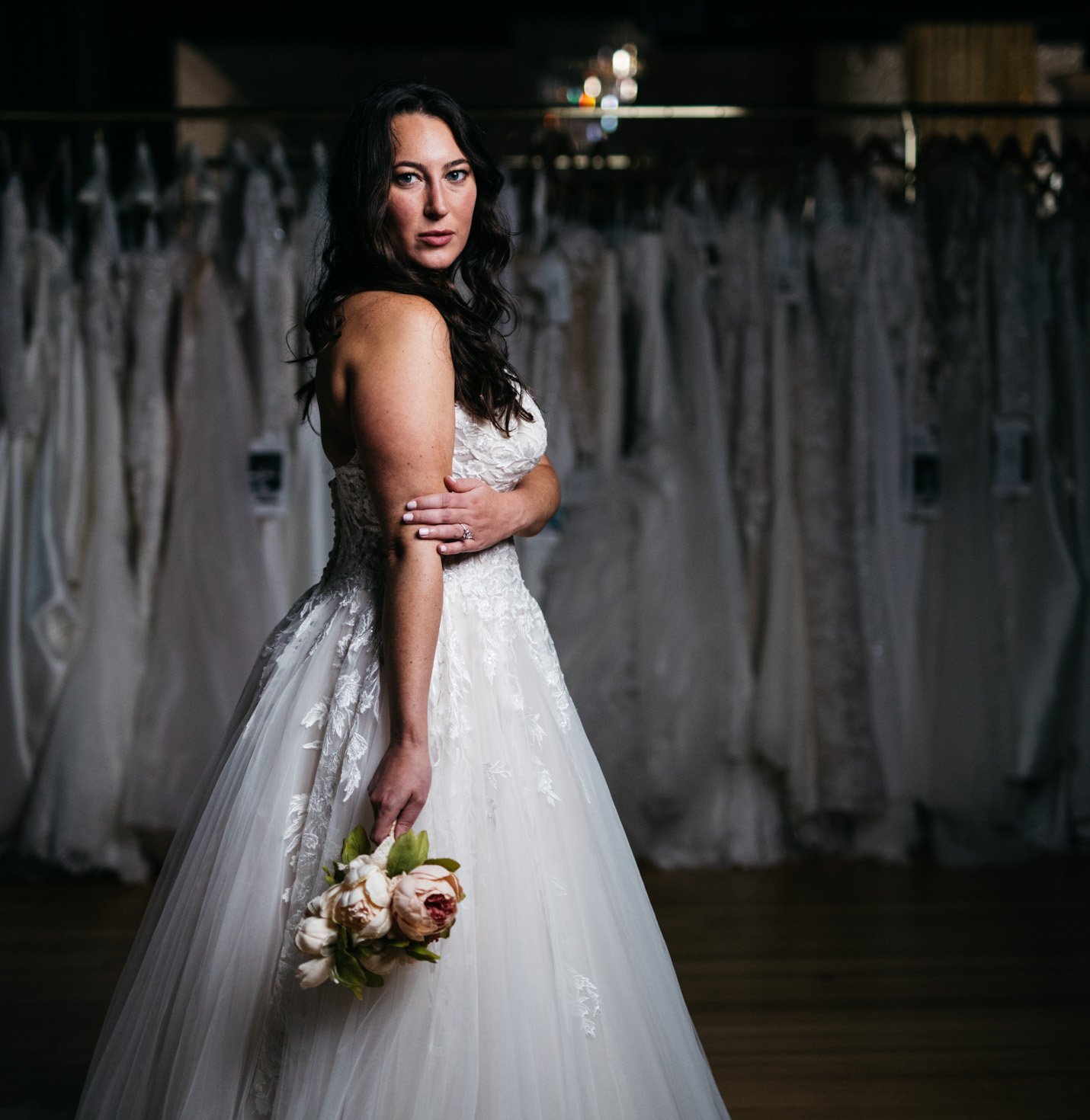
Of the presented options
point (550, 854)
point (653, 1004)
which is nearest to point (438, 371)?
point (550, 854)

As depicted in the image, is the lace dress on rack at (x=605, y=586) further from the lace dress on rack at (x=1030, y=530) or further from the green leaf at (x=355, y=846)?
the green leaf at (x=355, y=846)

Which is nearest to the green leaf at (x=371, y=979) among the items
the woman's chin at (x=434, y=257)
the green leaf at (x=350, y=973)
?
the green leaf at (x=350, y=973)

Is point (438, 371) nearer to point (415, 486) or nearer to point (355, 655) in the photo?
point (415, 486)

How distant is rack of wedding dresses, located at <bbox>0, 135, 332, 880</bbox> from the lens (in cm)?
285

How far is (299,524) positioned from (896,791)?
69.9 inches

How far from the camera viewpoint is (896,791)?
2992mm

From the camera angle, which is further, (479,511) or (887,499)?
(887,499)

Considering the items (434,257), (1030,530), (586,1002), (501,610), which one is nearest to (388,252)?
(434,257)

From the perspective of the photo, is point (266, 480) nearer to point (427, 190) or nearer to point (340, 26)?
point (427, 190)

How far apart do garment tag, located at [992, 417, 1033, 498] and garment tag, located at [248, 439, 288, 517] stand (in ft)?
6.40

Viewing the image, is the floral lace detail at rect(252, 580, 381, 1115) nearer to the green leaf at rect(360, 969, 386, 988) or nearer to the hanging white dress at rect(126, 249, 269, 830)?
the green leaf at rect(360, 969, 386, 988)

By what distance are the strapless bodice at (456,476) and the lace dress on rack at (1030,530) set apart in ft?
6.73

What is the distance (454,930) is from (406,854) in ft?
0.48

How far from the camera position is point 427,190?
1327 millimetres
